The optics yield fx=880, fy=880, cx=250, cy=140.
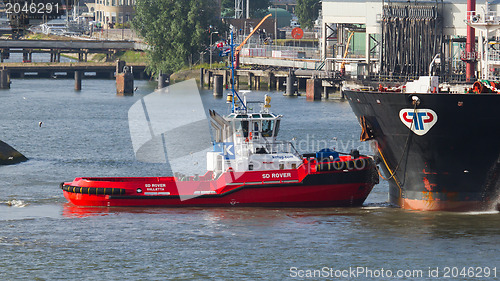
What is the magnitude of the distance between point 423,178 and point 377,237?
159 inches

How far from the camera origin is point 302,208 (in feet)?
125

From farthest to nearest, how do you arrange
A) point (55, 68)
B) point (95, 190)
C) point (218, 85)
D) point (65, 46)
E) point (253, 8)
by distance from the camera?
point (253, 8) < point (65, 46) < point (55, 68) < point (218, 85) < point (95, 190)

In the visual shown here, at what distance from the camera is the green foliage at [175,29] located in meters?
119

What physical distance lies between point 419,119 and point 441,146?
1424mm

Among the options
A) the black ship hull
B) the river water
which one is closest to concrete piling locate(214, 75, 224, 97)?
the river water

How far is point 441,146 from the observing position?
35.5m

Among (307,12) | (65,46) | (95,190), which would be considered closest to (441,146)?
(95,190)

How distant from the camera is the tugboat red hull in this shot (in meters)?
37.7

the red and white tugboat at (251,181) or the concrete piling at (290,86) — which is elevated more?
the concrete piling at (290,86)

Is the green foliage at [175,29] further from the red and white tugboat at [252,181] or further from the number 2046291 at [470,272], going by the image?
the number 2046291 at [470,272]

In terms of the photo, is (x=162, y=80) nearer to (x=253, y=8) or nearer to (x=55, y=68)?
(x=55, y=68)

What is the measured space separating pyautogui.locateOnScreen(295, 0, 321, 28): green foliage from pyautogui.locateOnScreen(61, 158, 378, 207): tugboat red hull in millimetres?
137169

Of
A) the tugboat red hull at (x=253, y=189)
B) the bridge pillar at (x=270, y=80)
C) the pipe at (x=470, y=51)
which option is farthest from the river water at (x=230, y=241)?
the bridge pillar at (x=270, y=80)

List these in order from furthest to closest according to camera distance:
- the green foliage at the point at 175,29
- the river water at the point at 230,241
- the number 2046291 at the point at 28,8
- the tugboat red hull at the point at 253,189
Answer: the number 2046291 at the point at 28,8 < the green foliage at the point at 175,29 < the tugboat red hull at the point at 253,189 < the river water at the point at 230,241
